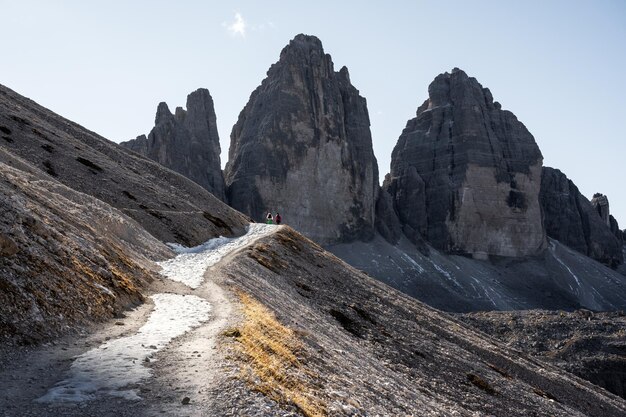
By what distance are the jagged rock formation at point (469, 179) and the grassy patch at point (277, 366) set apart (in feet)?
515

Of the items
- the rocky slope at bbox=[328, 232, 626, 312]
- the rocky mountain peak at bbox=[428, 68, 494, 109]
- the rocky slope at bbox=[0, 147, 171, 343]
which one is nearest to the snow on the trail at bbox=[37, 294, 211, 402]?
the rocky slope at bbox=[0, 147, 171, 343]

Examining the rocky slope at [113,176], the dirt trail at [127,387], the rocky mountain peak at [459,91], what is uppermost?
the rocky mountain peak at [459,91]

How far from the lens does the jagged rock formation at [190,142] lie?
149m

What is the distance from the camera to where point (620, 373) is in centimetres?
6862

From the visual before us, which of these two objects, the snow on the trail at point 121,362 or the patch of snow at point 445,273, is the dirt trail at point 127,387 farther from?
the patch of snow at point 445,273

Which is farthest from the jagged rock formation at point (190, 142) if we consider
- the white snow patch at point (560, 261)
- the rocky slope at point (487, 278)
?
the white snow patch at point (560, 261)

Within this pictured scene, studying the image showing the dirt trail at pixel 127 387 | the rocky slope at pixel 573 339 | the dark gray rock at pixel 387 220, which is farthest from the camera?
the dark gray rock at pixel 387 220

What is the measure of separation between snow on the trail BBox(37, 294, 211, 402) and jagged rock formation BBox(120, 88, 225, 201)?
128 m

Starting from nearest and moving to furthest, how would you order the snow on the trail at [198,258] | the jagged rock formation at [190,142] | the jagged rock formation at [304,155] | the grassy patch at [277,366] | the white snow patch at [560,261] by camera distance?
the grassy patch at [277,366] → the snow on the trail at [198,258] → the jagged rock formation at [190,142] → the jagged rock formation at [304,155] → the white snow patch at [560,261]

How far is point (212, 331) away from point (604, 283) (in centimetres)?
18602

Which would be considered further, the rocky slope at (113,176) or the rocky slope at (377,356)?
the rocky slope at (113,176)

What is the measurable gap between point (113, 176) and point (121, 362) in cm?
4849

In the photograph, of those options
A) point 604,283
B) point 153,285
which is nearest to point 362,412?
point 153,285

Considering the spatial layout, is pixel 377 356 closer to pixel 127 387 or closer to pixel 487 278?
pixel 127 387
